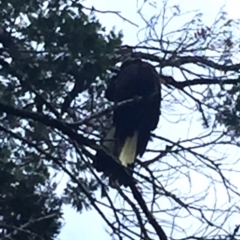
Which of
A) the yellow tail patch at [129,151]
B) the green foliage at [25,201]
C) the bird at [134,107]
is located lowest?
the green foliage at [25,201]

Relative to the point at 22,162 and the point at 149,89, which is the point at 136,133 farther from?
the point at 22,162

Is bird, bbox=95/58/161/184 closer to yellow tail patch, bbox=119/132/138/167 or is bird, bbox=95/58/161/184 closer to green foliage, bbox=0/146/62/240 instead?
yellow tail patch, bbox=119/132/138/167

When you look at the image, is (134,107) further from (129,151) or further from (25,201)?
(25,201)

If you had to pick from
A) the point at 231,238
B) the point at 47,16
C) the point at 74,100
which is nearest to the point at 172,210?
the point at 231,238

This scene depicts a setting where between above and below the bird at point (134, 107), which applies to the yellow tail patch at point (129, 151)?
below

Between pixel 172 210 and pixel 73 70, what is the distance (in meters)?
1.01

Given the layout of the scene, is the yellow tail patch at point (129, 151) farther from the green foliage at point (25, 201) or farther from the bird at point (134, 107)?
the green foliage at point (25, 201)

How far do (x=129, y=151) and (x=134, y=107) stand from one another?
0.27 metres

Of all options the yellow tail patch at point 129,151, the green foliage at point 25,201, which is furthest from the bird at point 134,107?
the green foliage at point 25,201

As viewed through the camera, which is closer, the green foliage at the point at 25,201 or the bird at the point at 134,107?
the green foliage at the point at 25,201

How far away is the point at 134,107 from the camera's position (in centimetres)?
497

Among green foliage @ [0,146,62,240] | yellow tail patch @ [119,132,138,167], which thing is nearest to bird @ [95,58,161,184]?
yellow tail patch @ [119,132,138,167]

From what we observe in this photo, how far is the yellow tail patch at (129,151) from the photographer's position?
480 cm

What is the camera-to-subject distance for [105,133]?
4863mm
